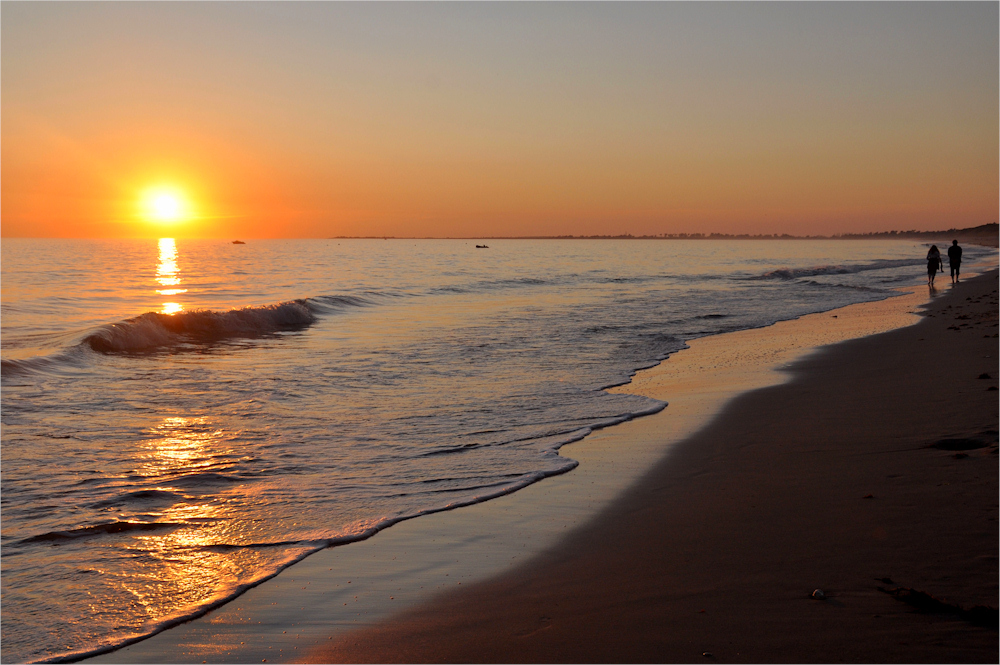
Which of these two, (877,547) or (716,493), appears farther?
(716,493)

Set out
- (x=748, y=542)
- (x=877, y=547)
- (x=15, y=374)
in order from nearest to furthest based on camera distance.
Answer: (x=877, y=547) → (x=748, y=542) → (x=15, y=374)

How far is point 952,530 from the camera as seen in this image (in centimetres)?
433

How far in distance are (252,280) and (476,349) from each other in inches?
1267

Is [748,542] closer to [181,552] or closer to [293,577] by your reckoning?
[293,577]

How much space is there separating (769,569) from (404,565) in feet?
7.54

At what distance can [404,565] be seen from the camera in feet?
15.2

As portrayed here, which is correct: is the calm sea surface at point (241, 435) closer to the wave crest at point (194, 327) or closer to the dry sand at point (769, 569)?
the wave crest at point (194, 327)

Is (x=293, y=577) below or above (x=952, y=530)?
below

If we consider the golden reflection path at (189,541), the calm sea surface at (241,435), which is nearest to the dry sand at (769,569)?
the golden reflection path at (189,541)

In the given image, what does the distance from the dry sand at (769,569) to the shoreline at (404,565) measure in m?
0.19

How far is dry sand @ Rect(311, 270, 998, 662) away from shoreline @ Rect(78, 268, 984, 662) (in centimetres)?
19

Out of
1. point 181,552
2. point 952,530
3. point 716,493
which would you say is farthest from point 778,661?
point 181,552

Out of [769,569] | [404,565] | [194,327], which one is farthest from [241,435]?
[194,327]

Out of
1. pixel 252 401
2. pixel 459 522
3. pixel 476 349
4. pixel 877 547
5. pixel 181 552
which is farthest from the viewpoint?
pixel 476 349
